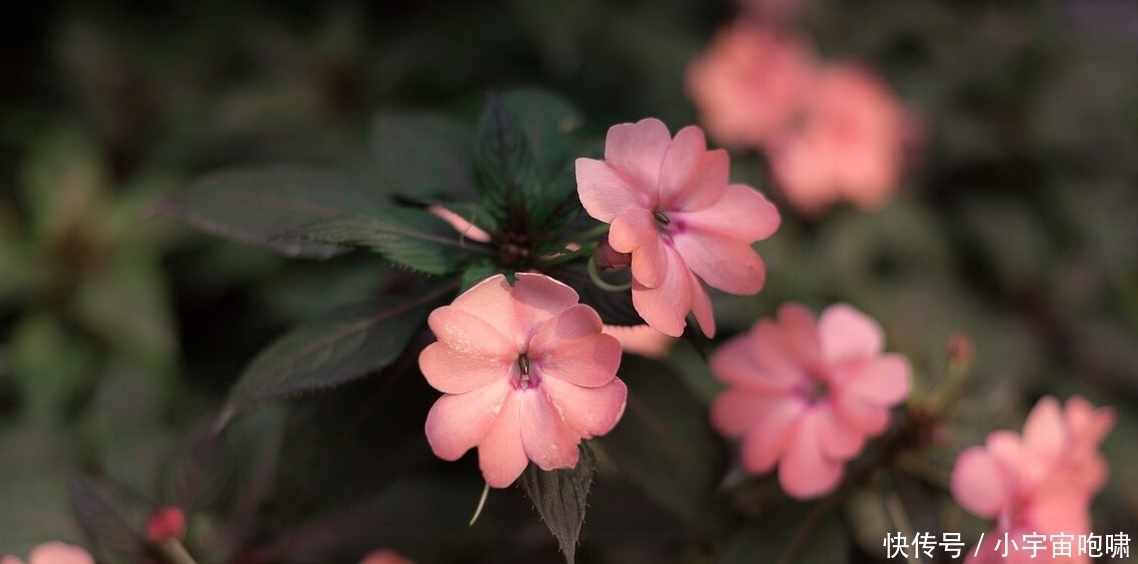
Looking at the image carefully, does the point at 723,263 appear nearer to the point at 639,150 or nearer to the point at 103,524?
the point at 639,150

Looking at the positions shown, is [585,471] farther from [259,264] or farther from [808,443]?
[259,264]

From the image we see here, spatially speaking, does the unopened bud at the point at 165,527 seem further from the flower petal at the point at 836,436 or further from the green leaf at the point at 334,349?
the flower petal at the point at 836,436

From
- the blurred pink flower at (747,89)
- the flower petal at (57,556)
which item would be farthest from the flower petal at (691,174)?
the blurred pink flower at (747,89)

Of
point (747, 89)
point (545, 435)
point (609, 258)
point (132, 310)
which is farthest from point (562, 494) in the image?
point (747, 89)

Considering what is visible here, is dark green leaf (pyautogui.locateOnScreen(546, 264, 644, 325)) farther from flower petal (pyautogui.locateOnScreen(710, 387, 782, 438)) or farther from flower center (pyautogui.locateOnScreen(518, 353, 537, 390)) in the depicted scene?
flower petal (pyautogui.locateOnScreen(710, 387, 782, 438))

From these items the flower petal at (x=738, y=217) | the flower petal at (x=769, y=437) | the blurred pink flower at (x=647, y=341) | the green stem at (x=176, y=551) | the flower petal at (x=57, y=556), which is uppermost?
the flower petal at (x=738, y=217)

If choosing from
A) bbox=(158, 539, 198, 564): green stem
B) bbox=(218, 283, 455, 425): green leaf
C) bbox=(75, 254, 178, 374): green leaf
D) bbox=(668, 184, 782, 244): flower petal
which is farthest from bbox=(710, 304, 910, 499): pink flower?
bbox=(75, 254, 178, 374): green leaf

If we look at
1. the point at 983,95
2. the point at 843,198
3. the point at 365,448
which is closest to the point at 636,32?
the point at 843,198
